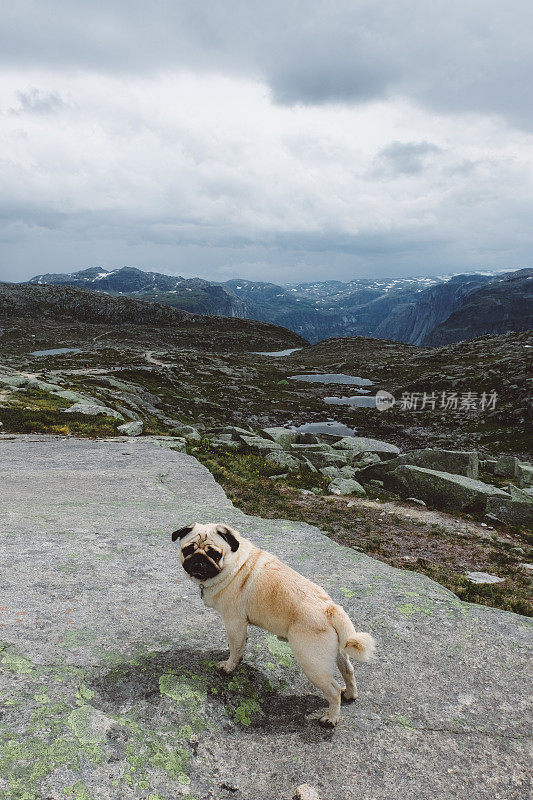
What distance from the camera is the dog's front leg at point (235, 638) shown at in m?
5.43

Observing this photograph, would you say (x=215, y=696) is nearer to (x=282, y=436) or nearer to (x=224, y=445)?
(x=224, y=445)

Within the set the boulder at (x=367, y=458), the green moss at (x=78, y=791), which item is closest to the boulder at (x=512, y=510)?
the boulder at (x=367, y=458)

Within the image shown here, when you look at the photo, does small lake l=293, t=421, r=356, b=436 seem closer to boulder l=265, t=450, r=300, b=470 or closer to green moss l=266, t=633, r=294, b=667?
boulder l=265, t=450, r=300, b=470

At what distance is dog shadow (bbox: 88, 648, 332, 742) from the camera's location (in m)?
4.78

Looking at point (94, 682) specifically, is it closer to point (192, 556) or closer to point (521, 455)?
point (192, 556)

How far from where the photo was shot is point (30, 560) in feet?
26.5

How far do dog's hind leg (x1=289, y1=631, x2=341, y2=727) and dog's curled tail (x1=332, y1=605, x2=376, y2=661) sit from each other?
11cm

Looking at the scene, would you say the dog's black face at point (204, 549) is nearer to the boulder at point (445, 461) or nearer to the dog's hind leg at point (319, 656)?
the dog's hind leg at point (319, 656)

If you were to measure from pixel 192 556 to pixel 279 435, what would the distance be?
36.7 metres

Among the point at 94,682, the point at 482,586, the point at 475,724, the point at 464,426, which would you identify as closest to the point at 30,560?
the point at 94,682

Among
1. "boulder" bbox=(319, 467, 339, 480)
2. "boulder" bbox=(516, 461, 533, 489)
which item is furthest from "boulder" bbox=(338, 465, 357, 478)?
"boulder" bbox=(516, 461, 533, 489)

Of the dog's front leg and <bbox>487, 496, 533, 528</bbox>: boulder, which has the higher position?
the dog's front leg

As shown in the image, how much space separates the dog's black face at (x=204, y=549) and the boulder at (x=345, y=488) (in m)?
20.0

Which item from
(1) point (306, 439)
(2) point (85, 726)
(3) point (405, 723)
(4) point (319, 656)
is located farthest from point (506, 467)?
(2) point (85, 726)
